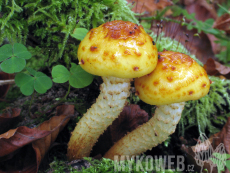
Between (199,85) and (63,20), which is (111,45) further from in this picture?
(63,20)

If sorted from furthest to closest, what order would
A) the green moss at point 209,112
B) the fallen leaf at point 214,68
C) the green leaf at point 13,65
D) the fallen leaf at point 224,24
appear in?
the fallen leaf at point 224,24, the fallen leaf at point 214,68, the green moss at point 209,112, the green leaf at point 13,65

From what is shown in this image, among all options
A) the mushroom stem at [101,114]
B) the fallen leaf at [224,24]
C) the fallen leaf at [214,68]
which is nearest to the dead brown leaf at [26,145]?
the mushroom stem at [101,114]

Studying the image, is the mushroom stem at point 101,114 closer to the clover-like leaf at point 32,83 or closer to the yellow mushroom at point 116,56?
the yellow mushroom at point 116,56

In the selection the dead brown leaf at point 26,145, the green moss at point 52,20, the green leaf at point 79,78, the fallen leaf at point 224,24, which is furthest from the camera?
the fallen leaf at point 224,24

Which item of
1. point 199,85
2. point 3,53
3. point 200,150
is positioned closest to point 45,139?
point 3,53

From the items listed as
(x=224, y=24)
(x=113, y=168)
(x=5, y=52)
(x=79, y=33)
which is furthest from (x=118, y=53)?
(x=224, y=24)

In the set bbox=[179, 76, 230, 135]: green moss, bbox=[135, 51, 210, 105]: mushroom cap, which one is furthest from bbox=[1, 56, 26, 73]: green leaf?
bbox=[179, 76, 230, 135]: green moss

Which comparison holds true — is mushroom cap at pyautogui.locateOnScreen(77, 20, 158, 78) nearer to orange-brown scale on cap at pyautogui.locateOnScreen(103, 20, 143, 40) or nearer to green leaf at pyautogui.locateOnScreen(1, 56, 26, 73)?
orange-brown scale on cap at pyautogui.locateOnScreen(103, 20, 143, 40)

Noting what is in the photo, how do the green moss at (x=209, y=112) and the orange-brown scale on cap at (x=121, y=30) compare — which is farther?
the green moss at (x=209, y=112)

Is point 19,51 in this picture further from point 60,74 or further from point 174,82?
point 174,82
